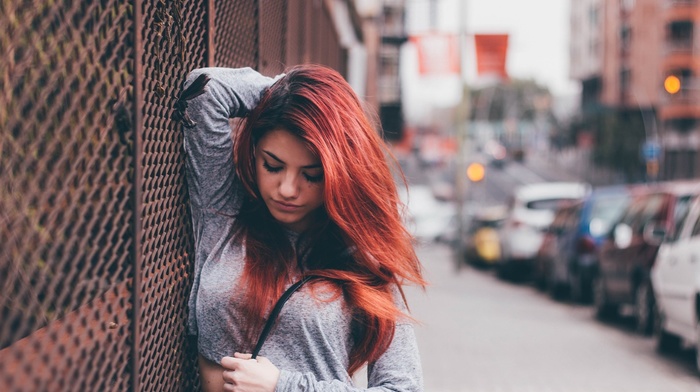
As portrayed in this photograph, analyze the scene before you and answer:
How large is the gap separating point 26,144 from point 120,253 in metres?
0.41

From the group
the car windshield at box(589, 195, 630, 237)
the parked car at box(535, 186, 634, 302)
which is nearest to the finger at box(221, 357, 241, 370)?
the parked car at box(535, 186, 634, 302)

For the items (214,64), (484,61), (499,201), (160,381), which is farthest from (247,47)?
(499,201)

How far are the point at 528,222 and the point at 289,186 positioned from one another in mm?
19019

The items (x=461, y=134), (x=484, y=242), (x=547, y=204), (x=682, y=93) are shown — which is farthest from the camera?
(x=682, y=93)

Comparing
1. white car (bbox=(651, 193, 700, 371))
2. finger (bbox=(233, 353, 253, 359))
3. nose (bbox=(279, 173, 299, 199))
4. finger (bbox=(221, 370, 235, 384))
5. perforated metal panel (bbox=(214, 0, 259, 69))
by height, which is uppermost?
perforated metal panel (bbox=(214, 0, 259, 69))

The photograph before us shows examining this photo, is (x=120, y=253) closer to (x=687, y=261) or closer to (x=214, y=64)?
(x=214, y=64)

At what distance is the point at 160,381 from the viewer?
8.11 feet

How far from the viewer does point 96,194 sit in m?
1.95

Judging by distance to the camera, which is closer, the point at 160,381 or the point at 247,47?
the point at 160,381

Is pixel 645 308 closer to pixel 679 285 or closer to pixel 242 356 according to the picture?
pixel 679 285

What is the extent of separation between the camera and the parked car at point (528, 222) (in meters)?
20.9

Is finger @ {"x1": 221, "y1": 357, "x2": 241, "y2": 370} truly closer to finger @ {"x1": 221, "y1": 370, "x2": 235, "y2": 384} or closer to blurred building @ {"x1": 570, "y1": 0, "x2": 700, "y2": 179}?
finger @ {"x1": 221, "y1": 370, "x2": 235, "y2": 384}

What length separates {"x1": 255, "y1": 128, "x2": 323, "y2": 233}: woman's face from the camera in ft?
7.93

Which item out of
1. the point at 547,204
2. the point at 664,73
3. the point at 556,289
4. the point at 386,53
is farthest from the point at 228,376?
the point at 664,73
